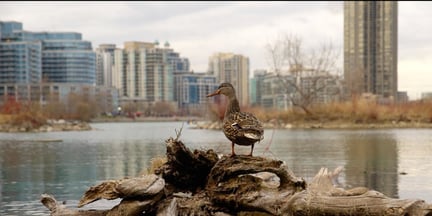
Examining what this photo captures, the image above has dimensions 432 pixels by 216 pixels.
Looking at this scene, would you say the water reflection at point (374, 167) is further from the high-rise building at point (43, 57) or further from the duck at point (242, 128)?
the high-rise building at point (43, 57)

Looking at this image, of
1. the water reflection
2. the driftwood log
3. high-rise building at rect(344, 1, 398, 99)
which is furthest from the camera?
high-rise building at rect(344, 1, 398, 99)

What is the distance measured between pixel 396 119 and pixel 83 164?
133ft

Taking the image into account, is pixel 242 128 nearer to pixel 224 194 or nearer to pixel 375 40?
pixel 224 194

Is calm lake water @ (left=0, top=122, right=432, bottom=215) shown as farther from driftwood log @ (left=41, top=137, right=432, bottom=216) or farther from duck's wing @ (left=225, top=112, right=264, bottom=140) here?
duck's wing @ (left=225, top=112, right=264, bottom=140)

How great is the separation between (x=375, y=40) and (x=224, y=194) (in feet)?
456

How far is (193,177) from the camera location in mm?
9922

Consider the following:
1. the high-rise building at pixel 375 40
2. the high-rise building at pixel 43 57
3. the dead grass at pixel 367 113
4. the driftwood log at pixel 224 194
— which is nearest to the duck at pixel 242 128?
the driftwood log at pixel 224 194

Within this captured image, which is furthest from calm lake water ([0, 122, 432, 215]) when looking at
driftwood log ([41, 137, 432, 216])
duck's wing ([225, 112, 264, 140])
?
duck's wing ([225, 112, 264, 140])

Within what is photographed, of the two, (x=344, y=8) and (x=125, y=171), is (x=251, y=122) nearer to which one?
(x=125, y=171)

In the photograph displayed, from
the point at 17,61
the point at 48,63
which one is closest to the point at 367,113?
the point at 17,61

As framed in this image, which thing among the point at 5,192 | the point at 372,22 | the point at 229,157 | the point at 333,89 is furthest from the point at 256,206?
the point at 372,22

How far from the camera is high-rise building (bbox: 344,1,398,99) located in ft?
460

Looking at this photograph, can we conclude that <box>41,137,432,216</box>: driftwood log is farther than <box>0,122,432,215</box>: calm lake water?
No

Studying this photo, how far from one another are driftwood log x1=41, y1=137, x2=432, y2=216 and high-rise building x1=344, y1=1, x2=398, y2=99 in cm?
13221
